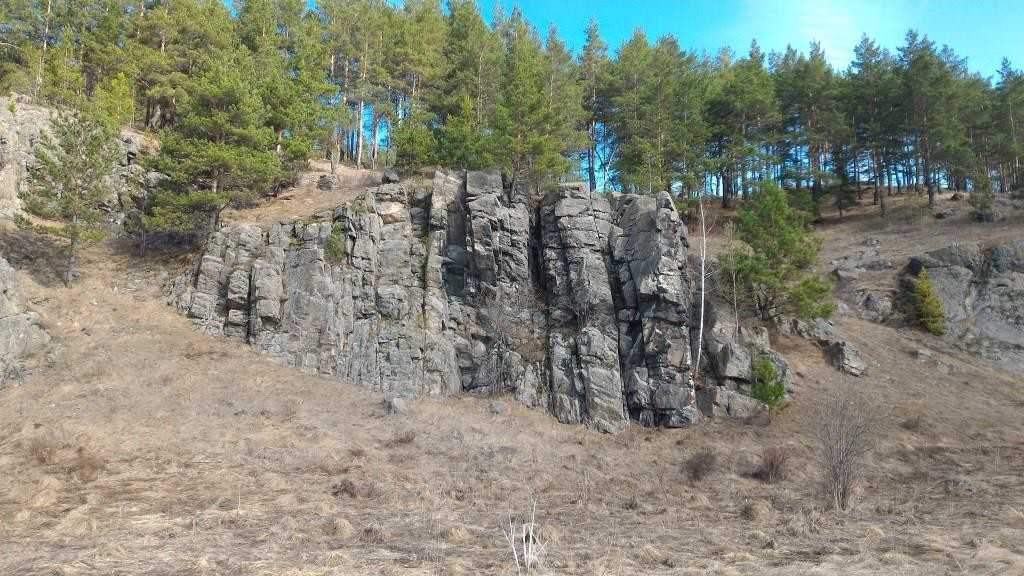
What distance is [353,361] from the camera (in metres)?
23.6

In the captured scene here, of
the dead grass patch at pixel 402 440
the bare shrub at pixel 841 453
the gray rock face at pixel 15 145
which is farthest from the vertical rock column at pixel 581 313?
the gray rock face at pixel 15 145

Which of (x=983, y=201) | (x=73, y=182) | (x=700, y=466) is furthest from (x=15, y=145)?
A: (x=983, y=201)

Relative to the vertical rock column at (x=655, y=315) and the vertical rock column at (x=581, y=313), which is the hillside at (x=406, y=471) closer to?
the vertical rock column at (x=655, y=315)

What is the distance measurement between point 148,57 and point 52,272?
1953cm

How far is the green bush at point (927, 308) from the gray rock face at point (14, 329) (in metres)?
43.9

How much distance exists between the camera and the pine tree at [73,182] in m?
23.4

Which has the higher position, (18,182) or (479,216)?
(18,182)

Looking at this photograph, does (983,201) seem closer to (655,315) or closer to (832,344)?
(832,344)

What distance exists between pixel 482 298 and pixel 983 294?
98.6ft

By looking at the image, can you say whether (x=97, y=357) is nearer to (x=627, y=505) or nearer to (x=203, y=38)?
(x=627, y=505)

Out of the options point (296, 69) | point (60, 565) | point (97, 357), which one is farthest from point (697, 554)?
point (296, 69)

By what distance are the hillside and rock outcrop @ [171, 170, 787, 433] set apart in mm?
1321

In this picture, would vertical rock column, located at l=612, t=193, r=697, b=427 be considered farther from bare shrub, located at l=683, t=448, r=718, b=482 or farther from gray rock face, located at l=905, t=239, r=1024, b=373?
gray rock face, located at l=905, t=239, r=1024, b=373

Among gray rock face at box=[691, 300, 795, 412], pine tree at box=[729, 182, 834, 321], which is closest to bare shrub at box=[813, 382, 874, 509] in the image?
gray rock face at box=[691, 300, 795, 412]
